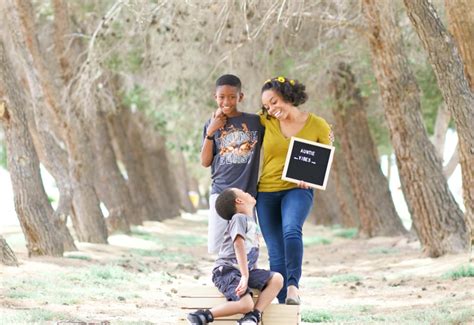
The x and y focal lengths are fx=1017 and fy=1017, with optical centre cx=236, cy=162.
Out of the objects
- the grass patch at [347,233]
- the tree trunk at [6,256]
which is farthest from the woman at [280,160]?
the grass patch at [347,233]

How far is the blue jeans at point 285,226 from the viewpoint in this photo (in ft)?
25.4

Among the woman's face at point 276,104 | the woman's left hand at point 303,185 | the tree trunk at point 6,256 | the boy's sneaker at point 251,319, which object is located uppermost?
the woman's face at point 276,104

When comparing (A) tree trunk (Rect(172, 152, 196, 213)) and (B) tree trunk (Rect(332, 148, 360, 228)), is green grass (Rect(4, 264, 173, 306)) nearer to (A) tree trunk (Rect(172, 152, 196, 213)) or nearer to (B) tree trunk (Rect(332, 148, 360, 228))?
(B) tree trunk (Rect(332, 148, 360, 228))

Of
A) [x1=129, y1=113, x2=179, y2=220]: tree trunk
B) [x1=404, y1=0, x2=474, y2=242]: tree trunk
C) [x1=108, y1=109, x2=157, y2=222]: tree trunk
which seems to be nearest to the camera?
[x1=404, y1=0, x2=474, y2=242]: tree trunk

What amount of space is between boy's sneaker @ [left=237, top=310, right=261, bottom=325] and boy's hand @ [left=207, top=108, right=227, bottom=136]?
1581mm

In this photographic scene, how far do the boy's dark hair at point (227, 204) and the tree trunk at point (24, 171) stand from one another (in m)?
7.29

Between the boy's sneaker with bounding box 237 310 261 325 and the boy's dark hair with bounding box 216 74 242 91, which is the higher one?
the boy's dark hair with bounding box 216 74 242 91

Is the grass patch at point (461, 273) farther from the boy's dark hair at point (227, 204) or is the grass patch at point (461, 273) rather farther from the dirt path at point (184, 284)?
the boy's dark hair at point (227, 204)

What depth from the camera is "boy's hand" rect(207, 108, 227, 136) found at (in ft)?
25.7

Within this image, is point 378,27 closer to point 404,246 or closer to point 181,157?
point 404,246

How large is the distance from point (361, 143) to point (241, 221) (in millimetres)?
15315

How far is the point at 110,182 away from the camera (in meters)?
25.3

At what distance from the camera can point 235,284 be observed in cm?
715

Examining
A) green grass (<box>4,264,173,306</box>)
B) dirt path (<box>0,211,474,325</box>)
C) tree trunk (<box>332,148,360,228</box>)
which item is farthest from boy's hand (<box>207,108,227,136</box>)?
tree trunk (<box>332,148,360,228</box>)
